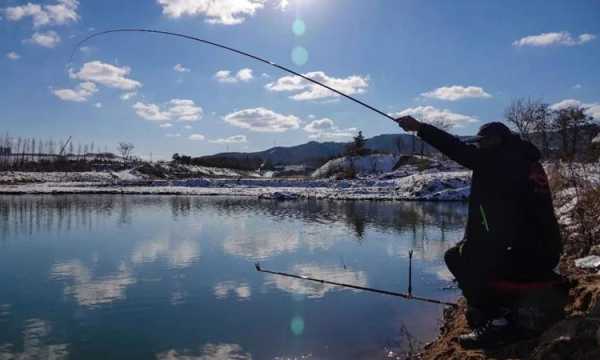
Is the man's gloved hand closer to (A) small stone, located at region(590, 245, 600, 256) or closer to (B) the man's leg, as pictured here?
(B) the man's leg

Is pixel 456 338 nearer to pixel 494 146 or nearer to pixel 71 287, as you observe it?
pixel 494 146

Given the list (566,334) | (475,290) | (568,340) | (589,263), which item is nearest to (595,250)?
(589,263)

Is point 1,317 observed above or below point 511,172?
below

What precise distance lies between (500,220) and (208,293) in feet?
20.4

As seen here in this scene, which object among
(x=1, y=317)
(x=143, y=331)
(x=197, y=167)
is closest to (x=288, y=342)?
(x=143, y=331)

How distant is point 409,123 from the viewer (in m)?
4.88

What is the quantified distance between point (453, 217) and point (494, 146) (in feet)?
67.4

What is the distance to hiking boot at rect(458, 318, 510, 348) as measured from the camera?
4.30m

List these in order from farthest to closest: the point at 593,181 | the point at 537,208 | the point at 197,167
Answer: the point at 197,167
the point at 593,181
the point at 537,208

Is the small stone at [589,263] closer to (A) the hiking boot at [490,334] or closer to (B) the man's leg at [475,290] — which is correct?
(B) the man's leg at [475,290]

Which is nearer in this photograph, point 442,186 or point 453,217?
point 453,217

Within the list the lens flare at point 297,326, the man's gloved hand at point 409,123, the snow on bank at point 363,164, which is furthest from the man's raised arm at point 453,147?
the snow on bank at point 363,164

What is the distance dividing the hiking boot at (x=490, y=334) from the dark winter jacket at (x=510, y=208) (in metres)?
0.44

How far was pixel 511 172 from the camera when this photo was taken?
4.25 meters
